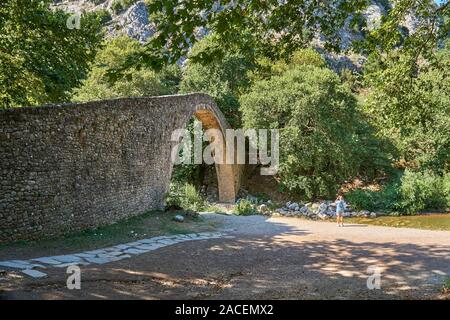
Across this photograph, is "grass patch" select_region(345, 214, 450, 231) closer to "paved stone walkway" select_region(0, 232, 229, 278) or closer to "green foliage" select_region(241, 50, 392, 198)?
"green foliage" select_region(241, 50, 392, 198)

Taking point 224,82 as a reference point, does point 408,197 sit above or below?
below

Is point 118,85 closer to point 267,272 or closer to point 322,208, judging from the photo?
point 322,208

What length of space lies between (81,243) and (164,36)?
215 inches

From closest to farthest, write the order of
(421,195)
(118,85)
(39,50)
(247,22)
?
(247,22), (39,50), (421,195), (118,85)

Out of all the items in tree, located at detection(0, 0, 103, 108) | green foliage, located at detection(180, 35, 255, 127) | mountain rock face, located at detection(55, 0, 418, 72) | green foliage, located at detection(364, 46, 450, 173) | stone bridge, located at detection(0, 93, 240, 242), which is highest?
mountain rock face, located at detection(55, 0, 418, 72)

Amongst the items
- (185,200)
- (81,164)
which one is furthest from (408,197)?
(81,164)

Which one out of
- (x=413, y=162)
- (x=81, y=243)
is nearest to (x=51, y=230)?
(x=81, y=243)

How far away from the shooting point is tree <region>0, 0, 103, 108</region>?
9.54 meters

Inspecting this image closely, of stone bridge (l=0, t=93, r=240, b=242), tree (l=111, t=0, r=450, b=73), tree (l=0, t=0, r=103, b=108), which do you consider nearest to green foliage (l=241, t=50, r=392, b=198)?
stone bridge (l=0, t=93, r=240, b=242)

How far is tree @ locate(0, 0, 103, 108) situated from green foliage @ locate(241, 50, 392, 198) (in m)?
11.1

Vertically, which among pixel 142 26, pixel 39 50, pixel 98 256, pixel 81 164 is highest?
pixel 142 26

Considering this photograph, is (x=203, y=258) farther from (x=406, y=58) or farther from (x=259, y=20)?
(x=406, y=58)

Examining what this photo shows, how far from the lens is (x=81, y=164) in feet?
30.6

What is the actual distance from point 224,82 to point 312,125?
6.85m
